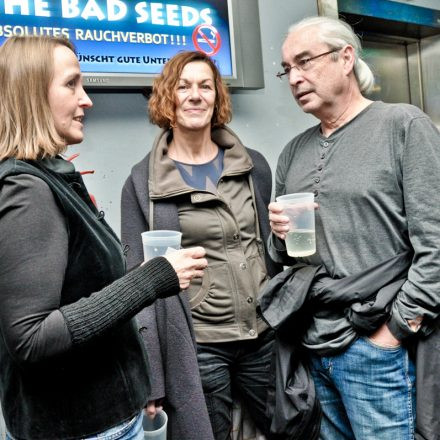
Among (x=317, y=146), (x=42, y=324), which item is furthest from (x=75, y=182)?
(x=317, y=146)

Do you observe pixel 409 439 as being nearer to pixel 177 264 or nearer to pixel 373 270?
pixel 373 270

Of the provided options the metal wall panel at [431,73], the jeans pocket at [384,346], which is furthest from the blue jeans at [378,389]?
the metal wall panel at [431,73]

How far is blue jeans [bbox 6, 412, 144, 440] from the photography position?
1171 mm

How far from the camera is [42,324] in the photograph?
101 cm

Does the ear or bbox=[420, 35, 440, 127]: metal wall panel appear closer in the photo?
the ear

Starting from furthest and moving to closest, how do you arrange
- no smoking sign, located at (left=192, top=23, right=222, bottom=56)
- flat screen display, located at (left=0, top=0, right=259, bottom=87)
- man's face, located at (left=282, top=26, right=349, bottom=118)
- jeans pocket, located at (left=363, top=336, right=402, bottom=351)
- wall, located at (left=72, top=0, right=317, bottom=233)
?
no smoking sign, located at (left=192, top=23, right=222, bottom=56) < wall, located at (left=72, top=0, right=317, bottom=233) < flat screen display, located at (left=0, top=0, right=259, bottom=87) < man's face, located at (left=282, top=26, right=349, bottom=118) < jeans pocket, located at (left=363, top=336, right=402, bottom=351)

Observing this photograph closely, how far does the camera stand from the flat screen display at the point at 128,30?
215 cm

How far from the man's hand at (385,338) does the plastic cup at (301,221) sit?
0.30 m

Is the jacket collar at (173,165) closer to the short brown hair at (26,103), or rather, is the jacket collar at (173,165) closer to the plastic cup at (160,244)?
the plastic cup at (160,244)

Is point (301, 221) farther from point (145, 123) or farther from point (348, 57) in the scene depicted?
point (145, 123)

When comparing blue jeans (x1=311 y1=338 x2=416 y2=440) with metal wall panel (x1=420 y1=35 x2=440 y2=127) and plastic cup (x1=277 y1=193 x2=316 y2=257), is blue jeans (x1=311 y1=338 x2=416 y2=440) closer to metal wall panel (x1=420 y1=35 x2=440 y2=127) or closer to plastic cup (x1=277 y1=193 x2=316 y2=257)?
plastic cup (x1=277 y1=193 x2=316 y2=257)

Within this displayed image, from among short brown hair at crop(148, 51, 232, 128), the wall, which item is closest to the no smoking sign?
the wall

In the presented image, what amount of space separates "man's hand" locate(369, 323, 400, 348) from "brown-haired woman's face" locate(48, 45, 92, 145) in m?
0.99

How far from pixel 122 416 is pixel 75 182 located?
540 mm
